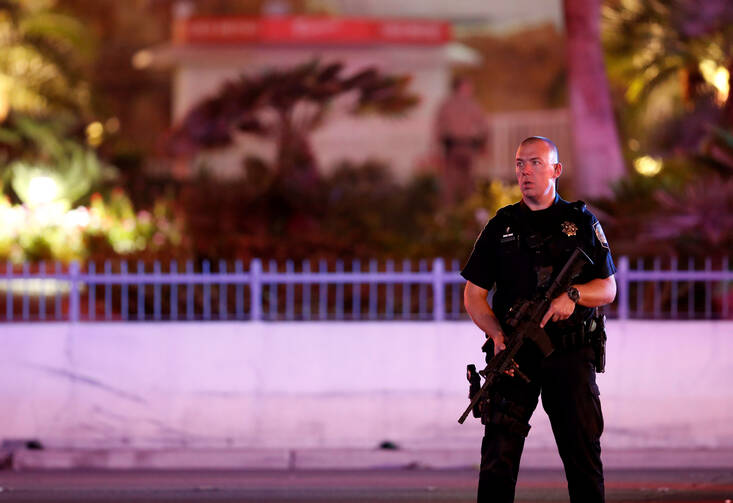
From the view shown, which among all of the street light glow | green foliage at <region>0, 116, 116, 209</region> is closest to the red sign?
green foliage at <region>0, 116, 116, 209</region>

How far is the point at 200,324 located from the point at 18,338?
133 cm

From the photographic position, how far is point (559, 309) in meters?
5.47

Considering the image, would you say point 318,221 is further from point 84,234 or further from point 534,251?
point 534,251

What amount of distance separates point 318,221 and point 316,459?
735 centimetres

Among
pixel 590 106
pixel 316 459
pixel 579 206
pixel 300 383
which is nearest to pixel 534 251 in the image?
pixel 579 206

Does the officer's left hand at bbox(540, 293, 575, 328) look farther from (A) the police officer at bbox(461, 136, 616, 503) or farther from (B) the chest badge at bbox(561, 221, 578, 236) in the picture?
(B) the chest badge at bbox(561, 221, 578, 236)

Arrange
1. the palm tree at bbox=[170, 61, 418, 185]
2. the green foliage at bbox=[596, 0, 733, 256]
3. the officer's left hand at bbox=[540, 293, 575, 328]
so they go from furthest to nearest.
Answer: the palm tree at bbox=[170, 61, 418, 185] < the green foliage at bbox=[596, 0, 733, 256] < the officer's left hand at bbox=[540, 293, 575, 328]

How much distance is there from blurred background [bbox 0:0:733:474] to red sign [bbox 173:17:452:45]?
4 cm

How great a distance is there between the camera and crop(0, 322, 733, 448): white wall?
9359 millimetres

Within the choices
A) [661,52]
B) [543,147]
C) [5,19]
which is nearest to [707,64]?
[661,52]

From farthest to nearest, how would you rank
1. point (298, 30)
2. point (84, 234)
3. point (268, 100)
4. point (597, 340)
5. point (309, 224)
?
point (298, 30), point (268, 100), point (309, 224), point (84, 234), point (597, 340)

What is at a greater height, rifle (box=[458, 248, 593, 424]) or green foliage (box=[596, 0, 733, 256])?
green foliage (box=[596, 0, 733, 256])

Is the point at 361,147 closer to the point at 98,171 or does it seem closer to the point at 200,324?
the point at 98,171

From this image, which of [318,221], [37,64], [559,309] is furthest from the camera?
[37,64]
